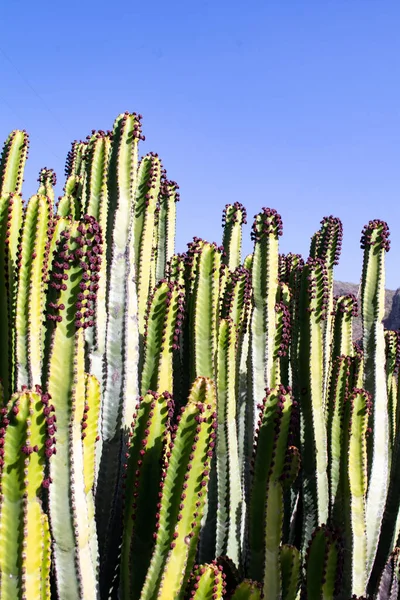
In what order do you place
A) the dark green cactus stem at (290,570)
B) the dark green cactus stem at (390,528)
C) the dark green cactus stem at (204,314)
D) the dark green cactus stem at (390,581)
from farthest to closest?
the dark green cactus stem at (390,528), the dark green cactus stem at (390,581), the dark green cactus stem at (204,314), the dark green cactus stem at (290,570)

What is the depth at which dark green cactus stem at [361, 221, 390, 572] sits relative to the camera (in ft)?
16.6

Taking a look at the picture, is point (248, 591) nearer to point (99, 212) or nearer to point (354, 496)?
point (354, 496)

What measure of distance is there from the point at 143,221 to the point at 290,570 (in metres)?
2.67

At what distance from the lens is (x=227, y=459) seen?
4129 mm

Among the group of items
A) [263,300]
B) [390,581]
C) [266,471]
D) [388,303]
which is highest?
[388,303]

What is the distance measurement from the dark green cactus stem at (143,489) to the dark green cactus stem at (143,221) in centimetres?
157

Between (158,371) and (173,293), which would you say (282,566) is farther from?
(173,293)

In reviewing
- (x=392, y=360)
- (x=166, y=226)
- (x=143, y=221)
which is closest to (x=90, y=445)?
(x=143, y=221)

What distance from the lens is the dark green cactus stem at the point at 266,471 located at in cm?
351

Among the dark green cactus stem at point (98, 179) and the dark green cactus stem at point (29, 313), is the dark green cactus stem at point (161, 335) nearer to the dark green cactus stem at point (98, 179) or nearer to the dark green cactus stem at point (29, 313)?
the dark green cactus stem at point (29, 313)

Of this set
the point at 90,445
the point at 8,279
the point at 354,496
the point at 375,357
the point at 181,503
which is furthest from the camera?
the point at 375,357

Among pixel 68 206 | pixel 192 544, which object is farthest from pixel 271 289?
pixel 192 544

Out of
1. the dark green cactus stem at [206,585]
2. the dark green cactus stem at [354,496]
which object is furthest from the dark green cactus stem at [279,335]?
the dark green cactus stem at [206,585]

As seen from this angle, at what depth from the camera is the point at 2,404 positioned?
3.26 metres
